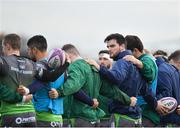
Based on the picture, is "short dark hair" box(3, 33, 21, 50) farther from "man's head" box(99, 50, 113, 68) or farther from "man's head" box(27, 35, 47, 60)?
"man's head" box(99, 50, 113, 68)

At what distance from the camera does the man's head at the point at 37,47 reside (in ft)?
29.5

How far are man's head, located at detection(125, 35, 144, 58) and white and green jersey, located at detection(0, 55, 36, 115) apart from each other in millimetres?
1956

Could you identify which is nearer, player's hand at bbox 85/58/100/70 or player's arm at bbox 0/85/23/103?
player's arm at bbox 0/85/23/103

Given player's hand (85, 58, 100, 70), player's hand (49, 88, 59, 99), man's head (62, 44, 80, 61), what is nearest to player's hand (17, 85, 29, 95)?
player's hand (49, 88, 59, 99)

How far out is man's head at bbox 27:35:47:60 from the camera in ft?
29.5

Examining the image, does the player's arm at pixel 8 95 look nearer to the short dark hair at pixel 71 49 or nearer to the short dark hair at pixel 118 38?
the short dark hair at pixel 71 49

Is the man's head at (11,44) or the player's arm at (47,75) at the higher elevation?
the man's head at (11,44)

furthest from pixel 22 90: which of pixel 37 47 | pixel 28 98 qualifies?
pixel 37 47

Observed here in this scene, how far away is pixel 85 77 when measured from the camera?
920 centimetres

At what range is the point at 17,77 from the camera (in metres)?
8.45

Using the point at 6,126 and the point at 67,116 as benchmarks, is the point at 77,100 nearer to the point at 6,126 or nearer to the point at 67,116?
the point at 67,116

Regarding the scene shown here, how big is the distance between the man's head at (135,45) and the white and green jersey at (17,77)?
77.0 inches

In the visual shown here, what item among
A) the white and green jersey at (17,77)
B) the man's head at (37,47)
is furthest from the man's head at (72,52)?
the white and green jersey at (17,77)

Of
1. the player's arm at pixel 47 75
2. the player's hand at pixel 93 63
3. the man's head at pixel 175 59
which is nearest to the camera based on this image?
the player's arm at pixel 47 75
